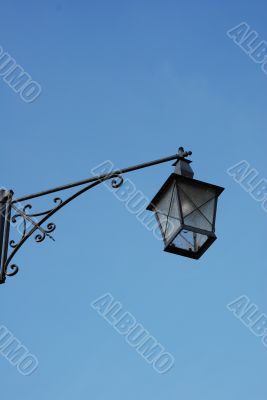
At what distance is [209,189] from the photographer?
9289mm

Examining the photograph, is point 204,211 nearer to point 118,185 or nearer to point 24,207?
point 118,185

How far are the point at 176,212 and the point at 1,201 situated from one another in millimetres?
1551

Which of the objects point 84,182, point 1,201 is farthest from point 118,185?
point 1,201

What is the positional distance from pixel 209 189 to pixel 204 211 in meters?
0.21

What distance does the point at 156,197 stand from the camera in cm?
941

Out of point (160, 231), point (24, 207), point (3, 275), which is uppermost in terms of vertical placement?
point (160, 231)

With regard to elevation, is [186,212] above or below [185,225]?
above

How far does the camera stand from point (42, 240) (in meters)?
9.34

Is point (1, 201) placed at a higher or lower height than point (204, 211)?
lower

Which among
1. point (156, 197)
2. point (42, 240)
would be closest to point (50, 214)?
point (42, 240)

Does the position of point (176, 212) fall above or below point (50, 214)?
above

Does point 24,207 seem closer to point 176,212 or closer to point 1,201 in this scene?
point 1,201

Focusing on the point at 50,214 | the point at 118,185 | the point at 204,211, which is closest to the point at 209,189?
the point at 204,211

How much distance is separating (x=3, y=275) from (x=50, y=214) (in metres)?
0.70
